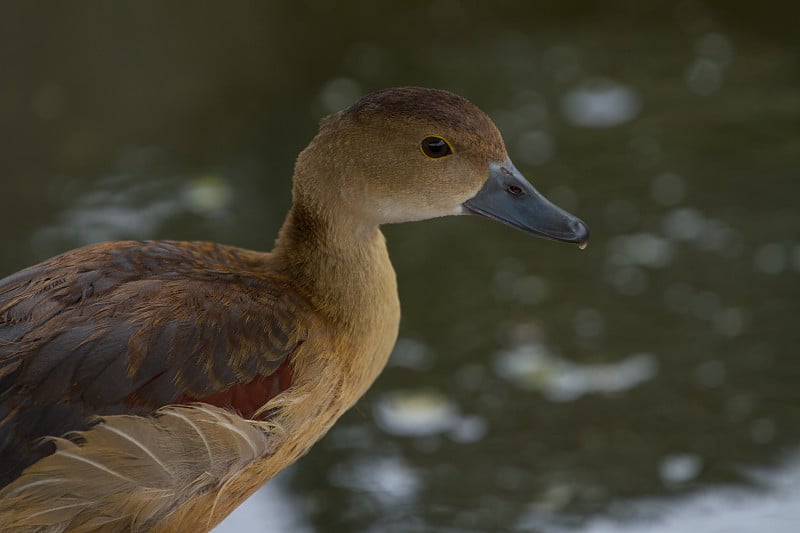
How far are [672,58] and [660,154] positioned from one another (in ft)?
3.84

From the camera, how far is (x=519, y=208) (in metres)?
3.51

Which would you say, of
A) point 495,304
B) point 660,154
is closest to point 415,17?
point 660,154

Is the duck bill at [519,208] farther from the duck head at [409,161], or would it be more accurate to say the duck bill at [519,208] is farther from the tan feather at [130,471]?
the tan feather at [130,471]

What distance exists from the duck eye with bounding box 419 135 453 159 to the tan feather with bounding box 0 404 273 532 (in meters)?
0.95

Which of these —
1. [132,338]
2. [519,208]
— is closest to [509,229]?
[519,208]

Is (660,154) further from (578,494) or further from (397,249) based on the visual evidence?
(578,494)

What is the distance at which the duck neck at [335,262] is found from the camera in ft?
11.3

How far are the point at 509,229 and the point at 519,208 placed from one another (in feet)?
7.65

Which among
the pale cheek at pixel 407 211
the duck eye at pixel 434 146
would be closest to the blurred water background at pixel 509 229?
the pale cheek at pixel 407 211

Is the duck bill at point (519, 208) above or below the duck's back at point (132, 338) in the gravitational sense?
above

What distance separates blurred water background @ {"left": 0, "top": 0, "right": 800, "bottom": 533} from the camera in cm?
434

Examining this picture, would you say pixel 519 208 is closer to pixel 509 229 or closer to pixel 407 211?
pixel 407 211

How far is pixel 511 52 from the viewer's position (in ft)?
23.5

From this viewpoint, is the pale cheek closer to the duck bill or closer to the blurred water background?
the duck bill
